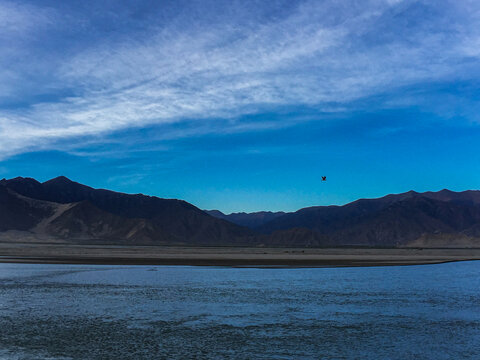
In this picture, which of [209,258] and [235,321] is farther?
[209,258]

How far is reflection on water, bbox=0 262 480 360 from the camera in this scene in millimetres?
16812

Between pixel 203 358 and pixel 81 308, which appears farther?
pixel 81 308

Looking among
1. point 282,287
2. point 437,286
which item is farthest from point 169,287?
point 437,286

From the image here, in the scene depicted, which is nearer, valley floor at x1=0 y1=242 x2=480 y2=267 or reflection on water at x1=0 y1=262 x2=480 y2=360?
reflection on water at x1=0 y1=262 x2=480 y2=360

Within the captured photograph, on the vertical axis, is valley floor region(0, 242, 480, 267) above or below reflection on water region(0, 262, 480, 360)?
above

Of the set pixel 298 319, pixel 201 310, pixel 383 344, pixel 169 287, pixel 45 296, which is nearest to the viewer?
pixel 383 344

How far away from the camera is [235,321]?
872 inches

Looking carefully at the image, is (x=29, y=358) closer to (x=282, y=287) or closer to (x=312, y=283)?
(x=282, y=287)

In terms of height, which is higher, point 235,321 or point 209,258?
point 209,258

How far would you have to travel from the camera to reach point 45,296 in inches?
1154

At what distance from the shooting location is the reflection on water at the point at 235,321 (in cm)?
1681

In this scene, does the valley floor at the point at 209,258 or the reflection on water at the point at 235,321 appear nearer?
the reflection on water at the point at 235,321

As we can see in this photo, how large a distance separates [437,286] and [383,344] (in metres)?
22.4

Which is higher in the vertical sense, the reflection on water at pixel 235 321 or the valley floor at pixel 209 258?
the valley floor at pixel 209 258
